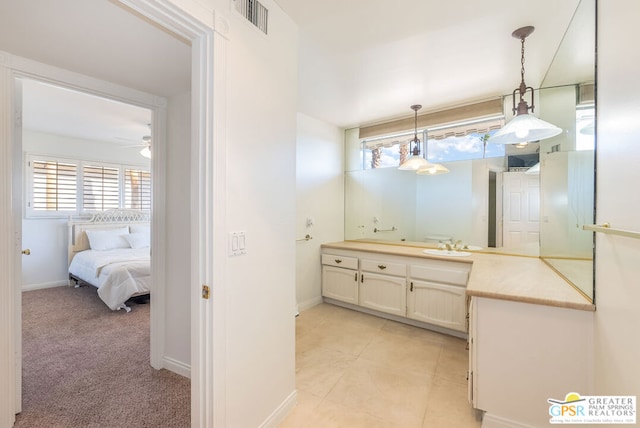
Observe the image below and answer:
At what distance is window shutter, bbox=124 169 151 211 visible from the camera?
5.41 metres

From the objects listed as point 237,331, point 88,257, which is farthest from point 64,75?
point 88,257

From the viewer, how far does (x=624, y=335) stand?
107 cm

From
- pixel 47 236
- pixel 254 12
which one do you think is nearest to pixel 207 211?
pixel 254 12

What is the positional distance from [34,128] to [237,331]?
17.0ft

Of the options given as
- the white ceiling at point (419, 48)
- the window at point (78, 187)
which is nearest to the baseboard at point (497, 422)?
the white ceiling at point (419, 48)

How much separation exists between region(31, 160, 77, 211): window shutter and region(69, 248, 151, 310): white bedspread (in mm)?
1034

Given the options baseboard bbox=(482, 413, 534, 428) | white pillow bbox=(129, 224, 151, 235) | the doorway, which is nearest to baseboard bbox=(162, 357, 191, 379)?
the doorway

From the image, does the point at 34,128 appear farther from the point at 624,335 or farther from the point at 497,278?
the point at 624,335

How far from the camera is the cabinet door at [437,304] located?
2.66m

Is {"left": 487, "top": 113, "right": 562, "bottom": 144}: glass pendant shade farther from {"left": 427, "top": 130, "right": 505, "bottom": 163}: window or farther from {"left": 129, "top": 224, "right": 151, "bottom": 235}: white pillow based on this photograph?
{"left": 129, "top": 224, "right": 151, "bottom": 235}: white pillow

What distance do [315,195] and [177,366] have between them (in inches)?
91.6

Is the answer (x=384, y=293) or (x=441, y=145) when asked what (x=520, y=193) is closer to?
(x=441, y=145)

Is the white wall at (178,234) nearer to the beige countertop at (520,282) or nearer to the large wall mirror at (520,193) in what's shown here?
the beige countertop at (520,282)

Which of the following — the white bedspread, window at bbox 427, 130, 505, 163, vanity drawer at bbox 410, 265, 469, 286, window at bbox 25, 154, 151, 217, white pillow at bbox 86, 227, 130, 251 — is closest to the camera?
vanity drawer at bbox 410, 265, 469, 286
